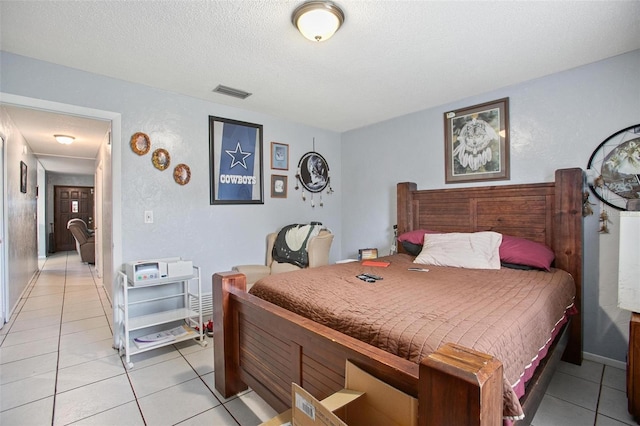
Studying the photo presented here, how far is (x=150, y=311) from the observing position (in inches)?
114

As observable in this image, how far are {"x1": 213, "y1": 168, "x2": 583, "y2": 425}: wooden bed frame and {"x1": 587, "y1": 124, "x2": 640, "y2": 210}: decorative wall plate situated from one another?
0.18 meters

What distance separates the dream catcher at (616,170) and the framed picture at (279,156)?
3009mm

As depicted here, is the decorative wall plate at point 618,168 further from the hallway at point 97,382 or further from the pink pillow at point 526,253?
the hallway at point 97,382

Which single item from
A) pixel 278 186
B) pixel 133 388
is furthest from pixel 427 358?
pixel 278 186

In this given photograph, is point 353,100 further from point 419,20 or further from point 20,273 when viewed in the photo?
point 20,273

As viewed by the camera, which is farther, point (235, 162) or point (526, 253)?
point (235, 162)

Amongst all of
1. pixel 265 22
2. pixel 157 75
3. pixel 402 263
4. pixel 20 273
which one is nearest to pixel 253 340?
pixel 402 263

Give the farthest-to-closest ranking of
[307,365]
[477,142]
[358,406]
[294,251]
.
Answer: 1. [294,251]
2. [477,142]
3. [307,365]
4. [358,406]

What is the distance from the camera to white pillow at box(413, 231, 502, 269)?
2.53 metres

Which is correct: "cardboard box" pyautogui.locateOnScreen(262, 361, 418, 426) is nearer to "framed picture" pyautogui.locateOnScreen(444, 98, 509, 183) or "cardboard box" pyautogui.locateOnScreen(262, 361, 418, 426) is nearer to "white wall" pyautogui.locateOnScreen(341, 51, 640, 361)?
"white wall" pyautogui.locateOnScreen(341, 51, 640, 361)

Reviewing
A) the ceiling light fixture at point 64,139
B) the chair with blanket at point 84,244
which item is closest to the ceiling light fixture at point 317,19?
the ceiling light fixture at point 64,139

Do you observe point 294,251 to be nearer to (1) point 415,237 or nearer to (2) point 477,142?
(1) point 415,237

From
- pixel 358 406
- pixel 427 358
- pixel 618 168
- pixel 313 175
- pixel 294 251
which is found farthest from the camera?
pixel 313 175

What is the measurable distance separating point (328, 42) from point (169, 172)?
6.34 feet
